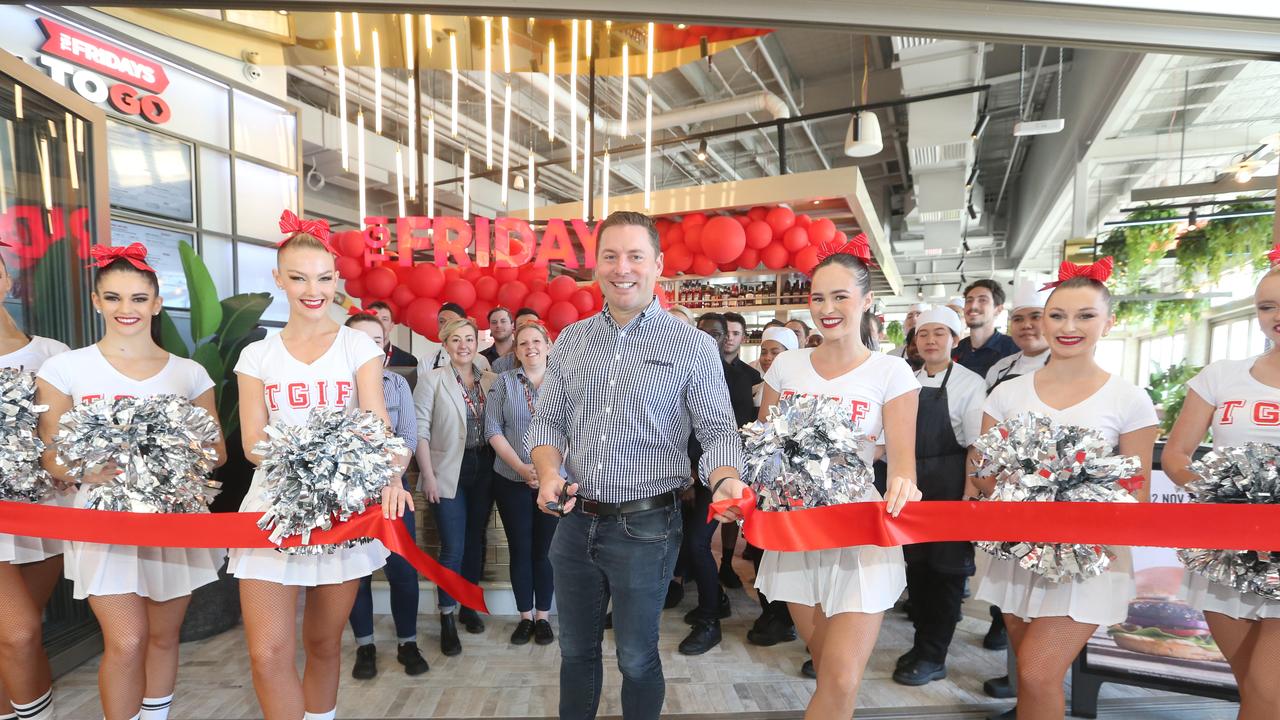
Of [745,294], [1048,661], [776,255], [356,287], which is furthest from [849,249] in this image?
[745,294]

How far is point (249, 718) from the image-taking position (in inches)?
105

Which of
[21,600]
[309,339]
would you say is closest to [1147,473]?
[309,339]

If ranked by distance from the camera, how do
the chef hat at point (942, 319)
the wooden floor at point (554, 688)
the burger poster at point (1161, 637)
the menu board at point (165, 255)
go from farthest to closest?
1. the menu board at point (165, 255)
2. the chef hat at point (942, 319)
3. the wooden floor at point (554, 688)
4. the burger poster at point (1161, 637)

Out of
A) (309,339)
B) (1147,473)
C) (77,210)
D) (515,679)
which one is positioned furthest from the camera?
(77,210)

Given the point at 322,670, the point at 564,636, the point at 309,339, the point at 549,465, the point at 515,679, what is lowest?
the point at 515,679

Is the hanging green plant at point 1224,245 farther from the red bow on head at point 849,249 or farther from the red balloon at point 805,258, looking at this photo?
the red bow on head at point 849,249

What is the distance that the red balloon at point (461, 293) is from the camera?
616 cm

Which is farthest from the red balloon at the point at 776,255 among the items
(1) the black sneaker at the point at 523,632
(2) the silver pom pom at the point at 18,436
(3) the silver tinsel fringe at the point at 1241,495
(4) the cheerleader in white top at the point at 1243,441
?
(2) the silver pom pom at the point at 18,436

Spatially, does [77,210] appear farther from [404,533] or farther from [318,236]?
[404,533]

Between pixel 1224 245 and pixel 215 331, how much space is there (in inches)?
363

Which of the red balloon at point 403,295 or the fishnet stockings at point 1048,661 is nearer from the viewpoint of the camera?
the fishnet stockings at point 1048,661

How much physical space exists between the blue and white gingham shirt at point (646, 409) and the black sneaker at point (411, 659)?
→ 1.77 meters

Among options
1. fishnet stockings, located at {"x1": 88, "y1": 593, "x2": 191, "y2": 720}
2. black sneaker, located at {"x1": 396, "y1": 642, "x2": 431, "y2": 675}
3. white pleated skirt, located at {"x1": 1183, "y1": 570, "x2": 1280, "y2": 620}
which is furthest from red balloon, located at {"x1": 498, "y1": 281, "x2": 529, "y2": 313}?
white pleated skirt, located at {"x1": 1183, "y1": 570, "x2": 1280, "y2": 620}

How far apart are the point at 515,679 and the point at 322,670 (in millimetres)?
1150
